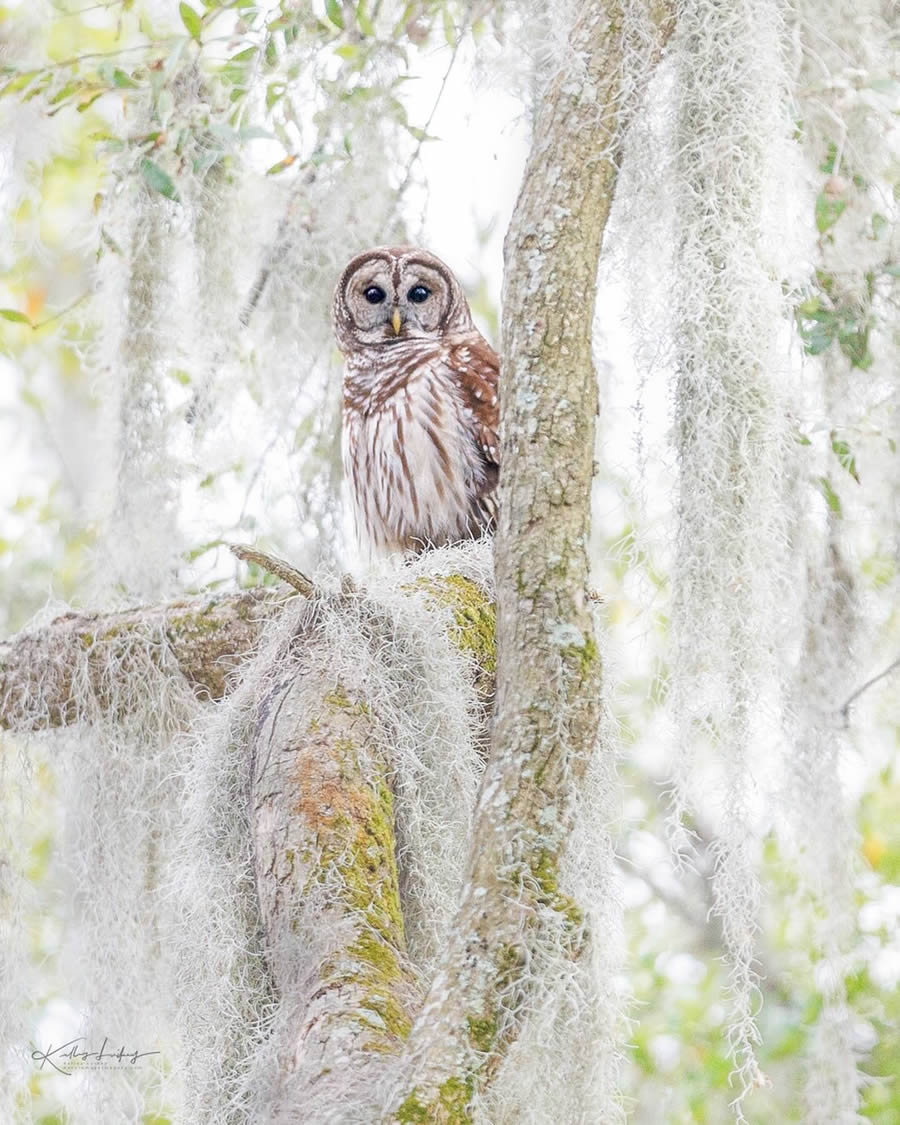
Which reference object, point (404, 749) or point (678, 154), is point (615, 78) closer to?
point (678, 154)

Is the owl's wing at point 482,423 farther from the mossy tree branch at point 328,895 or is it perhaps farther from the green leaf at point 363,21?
the mossy tree branch at point 328,895

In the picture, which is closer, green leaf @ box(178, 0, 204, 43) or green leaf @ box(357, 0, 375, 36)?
green leaf @ box(178, 0, 204, 43)

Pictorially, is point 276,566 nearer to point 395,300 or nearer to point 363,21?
point 363,21

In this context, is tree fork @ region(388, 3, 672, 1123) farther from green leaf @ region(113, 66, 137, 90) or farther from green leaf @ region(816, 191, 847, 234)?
green leaf @ region(113, 66, 137, 90)

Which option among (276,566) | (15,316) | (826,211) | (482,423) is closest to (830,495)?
(826,211)

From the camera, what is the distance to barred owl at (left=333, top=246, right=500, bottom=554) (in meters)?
4.33

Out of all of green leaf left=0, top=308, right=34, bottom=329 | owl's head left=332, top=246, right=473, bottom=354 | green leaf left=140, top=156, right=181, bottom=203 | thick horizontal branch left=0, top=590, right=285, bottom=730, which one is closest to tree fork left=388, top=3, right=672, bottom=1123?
thick horizontal branch left=0, top=590, right=285, bottom=730

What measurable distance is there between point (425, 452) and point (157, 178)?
1099 millimetres

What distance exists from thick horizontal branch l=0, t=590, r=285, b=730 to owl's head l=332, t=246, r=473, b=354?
136 centimetres

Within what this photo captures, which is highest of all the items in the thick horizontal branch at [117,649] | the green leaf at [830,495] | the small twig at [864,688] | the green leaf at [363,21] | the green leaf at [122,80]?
the green leaf at [363,21]

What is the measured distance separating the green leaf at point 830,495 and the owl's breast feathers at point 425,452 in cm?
99

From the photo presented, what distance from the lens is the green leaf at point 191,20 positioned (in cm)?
360

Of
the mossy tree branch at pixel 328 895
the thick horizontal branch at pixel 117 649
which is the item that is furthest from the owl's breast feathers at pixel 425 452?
the mossy tree branch at pixel 328 895

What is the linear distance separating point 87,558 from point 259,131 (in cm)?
141
